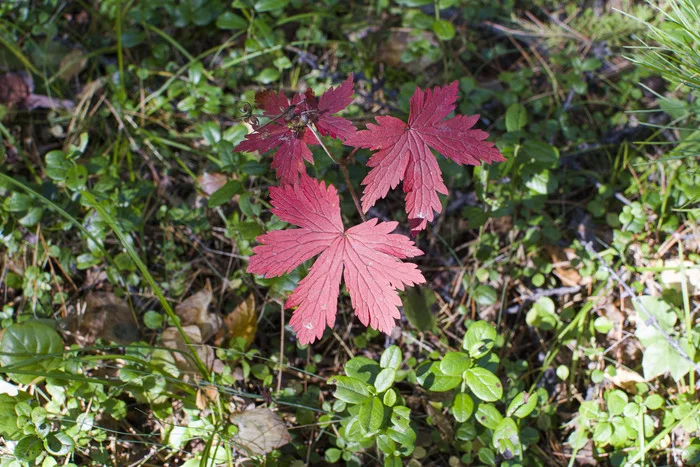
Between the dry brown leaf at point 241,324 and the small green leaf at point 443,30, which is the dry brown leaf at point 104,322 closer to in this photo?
the dry brown leaf at point 241,324

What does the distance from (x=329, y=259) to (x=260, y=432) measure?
80cm

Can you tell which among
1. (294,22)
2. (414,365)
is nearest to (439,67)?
(294,22)

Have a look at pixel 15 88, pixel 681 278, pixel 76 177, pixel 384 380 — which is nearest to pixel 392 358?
pixel 384 380

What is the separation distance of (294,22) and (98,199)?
1549 mm

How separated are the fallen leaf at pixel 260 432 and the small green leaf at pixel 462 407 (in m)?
0.63

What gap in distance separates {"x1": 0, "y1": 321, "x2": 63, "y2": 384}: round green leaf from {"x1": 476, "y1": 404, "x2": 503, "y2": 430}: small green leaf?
1.51 m

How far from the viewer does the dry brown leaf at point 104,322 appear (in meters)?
2.22

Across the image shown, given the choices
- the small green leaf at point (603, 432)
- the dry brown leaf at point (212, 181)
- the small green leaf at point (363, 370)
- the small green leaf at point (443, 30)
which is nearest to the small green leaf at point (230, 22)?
the dry brown leaf at point (212, 181)

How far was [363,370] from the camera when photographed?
183cm

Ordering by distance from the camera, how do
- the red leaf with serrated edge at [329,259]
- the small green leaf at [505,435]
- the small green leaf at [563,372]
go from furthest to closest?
the small green leaf at [563,372] → the small green leaf at [505,435] → the red leaf with serrated edge at [329,259]

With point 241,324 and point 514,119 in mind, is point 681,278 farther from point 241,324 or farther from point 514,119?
point 241,324

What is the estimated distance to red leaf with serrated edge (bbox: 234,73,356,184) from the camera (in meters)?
1.67

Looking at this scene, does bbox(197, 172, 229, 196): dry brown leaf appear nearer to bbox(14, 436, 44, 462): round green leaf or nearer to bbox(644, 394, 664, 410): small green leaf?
bbox(14, 436, 44, 462): round green leaf

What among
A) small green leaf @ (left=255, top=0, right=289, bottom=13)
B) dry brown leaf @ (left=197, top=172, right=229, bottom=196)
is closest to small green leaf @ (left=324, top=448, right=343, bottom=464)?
dry brown leaf @ (left=197, top=172, right=229, bottom=196)
